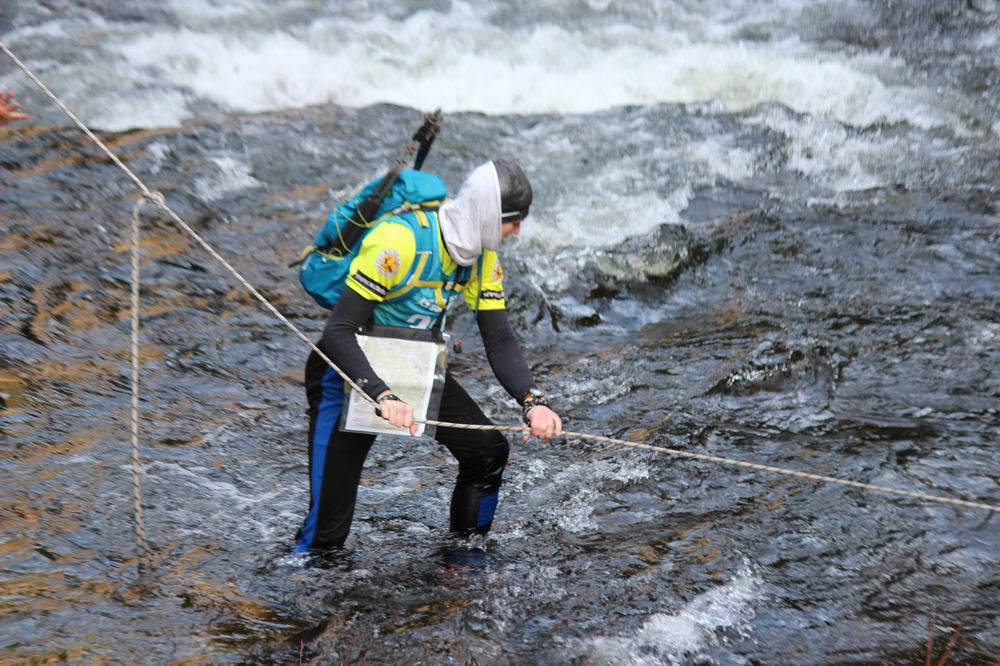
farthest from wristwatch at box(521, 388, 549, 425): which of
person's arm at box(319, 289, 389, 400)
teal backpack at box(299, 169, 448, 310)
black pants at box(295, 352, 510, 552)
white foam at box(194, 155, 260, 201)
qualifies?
white foam at box(194, 155, 260, 201)

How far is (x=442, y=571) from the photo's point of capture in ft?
16.8

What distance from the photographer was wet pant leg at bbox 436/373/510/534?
4902 millimetres

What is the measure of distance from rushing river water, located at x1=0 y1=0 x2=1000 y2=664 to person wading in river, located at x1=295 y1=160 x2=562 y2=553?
15.2 inches

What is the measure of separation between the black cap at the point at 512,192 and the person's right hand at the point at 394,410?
35.2 inches

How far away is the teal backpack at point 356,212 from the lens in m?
4.41

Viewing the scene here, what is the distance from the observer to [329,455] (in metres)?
4.68

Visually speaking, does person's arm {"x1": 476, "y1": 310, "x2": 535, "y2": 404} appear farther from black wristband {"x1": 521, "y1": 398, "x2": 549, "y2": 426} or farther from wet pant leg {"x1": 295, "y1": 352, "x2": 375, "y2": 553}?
wet pant leg {"x1": 295, "y1": 352, "x2": 375, "y2": 553}

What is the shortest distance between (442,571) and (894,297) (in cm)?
480

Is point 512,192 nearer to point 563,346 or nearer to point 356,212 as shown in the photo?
point 356,212

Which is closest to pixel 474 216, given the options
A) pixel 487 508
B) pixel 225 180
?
pixel 487 508

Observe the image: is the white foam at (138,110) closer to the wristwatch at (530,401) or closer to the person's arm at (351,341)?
the person's arm at (351,341)

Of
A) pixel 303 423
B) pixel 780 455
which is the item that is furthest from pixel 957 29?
pixel 303 423

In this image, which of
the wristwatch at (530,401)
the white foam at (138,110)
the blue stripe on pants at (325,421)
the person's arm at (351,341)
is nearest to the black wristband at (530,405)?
the wristwatch at (530,401)

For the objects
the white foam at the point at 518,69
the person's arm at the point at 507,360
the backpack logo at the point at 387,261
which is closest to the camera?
the backpack logo at the point at 387,261
